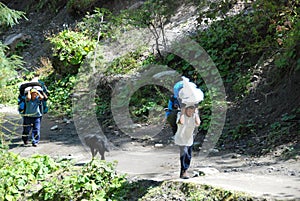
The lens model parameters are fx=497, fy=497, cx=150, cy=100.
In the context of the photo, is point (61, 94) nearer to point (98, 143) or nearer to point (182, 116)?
point (98, 143)

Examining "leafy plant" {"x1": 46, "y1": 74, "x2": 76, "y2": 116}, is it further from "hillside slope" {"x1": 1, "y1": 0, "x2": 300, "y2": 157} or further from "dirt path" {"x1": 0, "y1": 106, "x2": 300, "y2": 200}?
"hillside slope" {"x1": 1, "y1": 0, "x2": 300, "y2": 157}

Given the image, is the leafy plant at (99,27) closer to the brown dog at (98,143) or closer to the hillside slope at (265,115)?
the hillside slope at (265,115)

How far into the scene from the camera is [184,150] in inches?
264

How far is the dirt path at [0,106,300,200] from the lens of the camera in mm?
6234

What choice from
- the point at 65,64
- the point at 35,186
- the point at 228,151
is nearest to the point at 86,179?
the point at 35,186

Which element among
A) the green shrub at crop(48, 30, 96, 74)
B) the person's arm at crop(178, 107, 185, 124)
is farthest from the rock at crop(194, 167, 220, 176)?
the green shrub at crop(48, 30, 96, 74)

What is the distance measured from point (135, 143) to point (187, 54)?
346 centimetres

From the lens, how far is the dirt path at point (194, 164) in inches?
245

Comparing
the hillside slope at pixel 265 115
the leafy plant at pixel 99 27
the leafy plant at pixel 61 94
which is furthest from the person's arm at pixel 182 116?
the leafy plant at pixel 99 27

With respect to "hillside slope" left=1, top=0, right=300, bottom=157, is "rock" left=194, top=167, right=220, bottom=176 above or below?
below

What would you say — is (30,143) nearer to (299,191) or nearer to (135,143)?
(135,143)

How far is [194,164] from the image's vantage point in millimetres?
8297

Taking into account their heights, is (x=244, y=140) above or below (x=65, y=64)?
below

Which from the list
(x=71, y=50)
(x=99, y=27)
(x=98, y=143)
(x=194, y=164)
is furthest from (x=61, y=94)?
(x=194, y=164)
